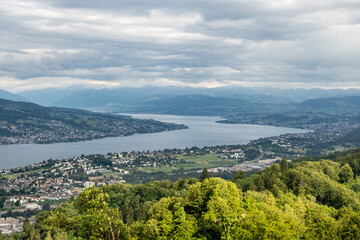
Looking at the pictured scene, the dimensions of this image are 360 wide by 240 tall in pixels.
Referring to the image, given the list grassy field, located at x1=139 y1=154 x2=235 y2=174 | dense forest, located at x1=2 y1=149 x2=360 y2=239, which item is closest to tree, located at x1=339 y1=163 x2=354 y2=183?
dense forest, located at x1=2 y1=149 x2=360 y2=239

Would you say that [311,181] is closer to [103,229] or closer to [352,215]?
[352,215]

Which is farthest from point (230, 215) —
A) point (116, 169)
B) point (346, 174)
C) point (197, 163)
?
point (197, 163)

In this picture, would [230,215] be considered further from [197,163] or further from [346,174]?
[197,163]

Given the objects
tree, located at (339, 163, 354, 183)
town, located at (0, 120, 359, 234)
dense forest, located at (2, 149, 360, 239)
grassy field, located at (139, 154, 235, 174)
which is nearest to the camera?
dense forest, located at (2, 149, 360, 239)

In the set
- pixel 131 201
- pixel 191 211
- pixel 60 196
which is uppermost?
pixel 191 211

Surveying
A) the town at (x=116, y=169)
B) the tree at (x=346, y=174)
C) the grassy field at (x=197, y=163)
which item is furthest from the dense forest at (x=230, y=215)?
the grassy field at (x=197, y=163)

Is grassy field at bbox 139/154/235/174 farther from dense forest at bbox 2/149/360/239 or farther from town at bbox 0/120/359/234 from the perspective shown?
dense forest at bbox 2/149/360/239

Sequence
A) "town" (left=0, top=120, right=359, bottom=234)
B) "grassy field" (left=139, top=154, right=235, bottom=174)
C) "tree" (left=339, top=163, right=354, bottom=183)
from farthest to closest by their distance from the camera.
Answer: "grassy field" (left=139, top=154, right=235, bottom=174), "town" (left=0, top=120, right=359, bottom=234), "tree" (left=339, top=163, right=354, bottom=183)

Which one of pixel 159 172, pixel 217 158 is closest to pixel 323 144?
pixel 217 158

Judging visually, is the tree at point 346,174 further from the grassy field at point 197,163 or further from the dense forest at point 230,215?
the grassy field at point 197,163
